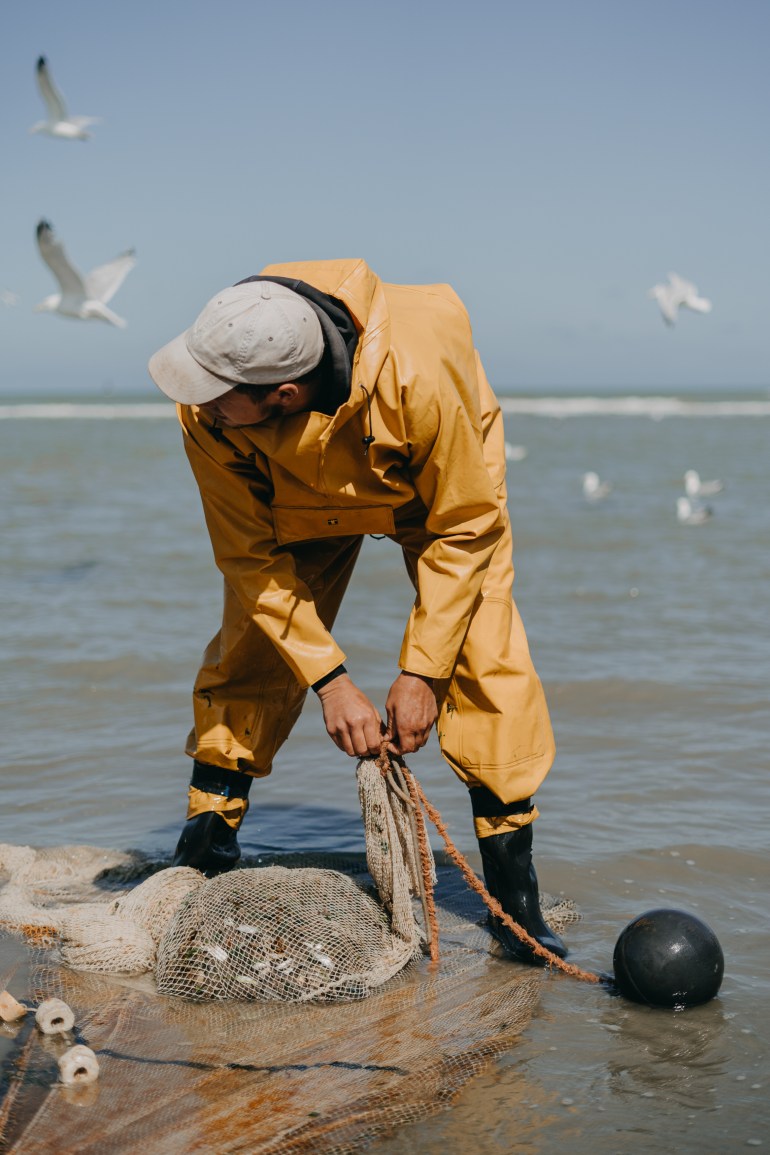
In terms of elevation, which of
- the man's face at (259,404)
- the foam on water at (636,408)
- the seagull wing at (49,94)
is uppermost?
the seagull wing at (49,94)

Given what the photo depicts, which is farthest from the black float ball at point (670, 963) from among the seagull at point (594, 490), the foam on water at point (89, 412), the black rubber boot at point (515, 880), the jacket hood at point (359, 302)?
the foam on water at point (89, 412)

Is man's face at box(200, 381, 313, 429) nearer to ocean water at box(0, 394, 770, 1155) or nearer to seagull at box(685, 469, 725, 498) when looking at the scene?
ocean water at box(0, 394, 770, 1155)

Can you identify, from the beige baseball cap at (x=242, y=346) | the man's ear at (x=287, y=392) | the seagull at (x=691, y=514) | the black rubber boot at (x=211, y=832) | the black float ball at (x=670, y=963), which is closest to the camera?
the beige baseball cap at (x=242, y=346)

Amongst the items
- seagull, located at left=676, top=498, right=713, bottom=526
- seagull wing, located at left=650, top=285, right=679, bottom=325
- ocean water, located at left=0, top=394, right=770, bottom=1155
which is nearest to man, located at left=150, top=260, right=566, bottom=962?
ocean water, located at left=0, top=394, right=770, bottom=1155

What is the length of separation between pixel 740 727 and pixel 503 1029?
3.24 metres

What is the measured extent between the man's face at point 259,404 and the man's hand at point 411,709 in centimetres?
78

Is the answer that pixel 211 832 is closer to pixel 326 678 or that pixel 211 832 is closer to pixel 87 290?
pixel 326 678

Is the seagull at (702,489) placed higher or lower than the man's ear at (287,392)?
lower

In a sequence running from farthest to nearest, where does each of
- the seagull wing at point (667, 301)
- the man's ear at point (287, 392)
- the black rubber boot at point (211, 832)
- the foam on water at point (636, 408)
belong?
the foam on water at point (636, 408) < the seagull wing at point (667, 301) < the black rubber boot at point (211, 832) < the man's ear at point (287, 392)

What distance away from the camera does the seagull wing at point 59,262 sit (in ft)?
46.8

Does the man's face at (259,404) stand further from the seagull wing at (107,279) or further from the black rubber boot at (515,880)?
the seagull wing at (107,279)

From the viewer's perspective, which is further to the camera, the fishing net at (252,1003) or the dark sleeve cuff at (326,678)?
the dark sleeve cuff at (326,678)

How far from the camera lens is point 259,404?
301 cm

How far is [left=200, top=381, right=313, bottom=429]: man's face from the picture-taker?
2986mm
